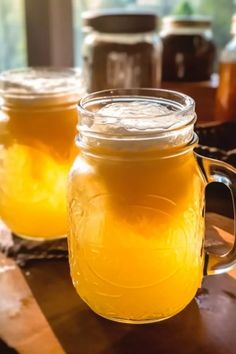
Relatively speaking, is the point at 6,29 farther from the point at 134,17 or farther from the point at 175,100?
the point at 175,100

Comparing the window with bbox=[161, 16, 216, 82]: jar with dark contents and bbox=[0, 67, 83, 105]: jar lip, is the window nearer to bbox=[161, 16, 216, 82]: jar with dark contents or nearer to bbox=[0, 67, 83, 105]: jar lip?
bbox=[161, 16, 216, 82]: jar with dark contents

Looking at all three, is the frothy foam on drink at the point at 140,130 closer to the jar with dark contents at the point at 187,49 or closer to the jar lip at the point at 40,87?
the jar lip at the point at 40,87

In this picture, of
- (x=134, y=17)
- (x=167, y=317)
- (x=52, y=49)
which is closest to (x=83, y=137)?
(x=167, y=317)

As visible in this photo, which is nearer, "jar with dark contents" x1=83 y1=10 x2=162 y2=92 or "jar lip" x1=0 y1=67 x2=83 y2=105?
"jar lip" x1=0 y1=67 x2=83 y2=105

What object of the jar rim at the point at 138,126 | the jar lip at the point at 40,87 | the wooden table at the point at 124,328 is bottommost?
the wooden table at the point at 124,328

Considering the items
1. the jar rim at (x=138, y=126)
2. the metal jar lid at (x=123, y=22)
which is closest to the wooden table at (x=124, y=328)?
the jar rim at (x=138, y=126)

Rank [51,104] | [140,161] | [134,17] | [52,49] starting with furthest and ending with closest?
[52,49] < [134,17] < [51,104] < [140,161]

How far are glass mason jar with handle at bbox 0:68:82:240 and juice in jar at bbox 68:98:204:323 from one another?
0.10 meters

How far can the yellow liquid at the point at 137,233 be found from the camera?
18.2 inches

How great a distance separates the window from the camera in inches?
49.2

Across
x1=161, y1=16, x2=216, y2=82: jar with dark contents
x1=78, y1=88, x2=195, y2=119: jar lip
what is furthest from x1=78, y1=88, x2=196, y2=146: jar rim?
x1=161, y1=16, x2=216, y2=82: jar with dark contents

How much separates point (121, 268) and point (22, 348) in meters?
0.11

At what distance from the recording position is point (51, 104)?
0.59m

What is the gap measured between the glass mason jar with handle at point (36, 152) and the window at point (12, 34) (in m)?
0.68
